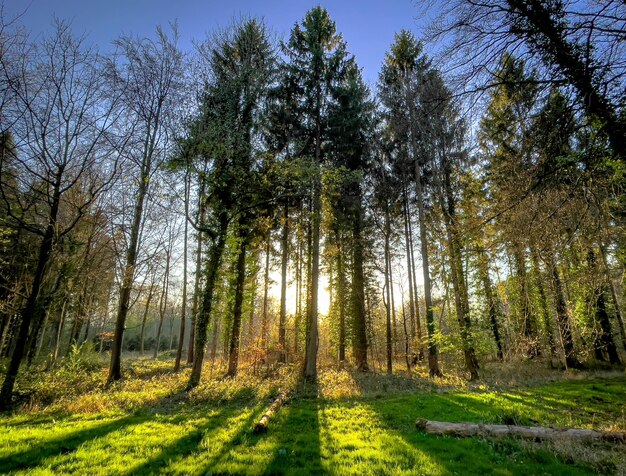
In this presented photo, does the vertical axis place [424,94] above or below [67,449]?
above

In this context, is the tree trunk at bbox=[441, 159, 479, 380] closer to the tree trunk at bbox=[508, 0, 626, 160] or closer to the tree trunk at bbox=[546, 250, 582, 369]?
the tree trunk at bbox=[546, 250, 582, 369]

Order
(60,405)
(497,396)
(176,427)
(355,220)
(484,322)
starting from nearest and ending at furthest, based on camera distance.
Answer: (176,427) < (60,405) < (497,396) < (484,322) < (355,220)

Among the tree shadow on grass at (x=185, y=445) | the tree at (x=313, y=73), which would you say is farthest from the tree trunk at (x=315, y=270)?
the tree shadow on grass at (x=185, y=445)

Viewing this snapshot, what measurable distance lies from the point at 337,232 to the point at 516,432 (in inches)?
562

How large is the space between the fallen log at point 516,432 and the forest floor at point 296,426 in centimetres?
27

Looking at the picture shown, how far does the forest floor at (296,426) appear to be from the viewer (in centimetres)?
445

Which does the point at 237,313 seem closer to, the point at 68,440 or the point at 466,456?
the point at 68,440

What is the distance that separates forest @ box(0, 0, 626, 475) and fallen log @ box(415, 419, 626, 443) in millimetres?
43

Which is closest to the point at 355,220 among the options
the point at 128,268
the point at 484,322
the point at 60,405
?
the point at 484,322

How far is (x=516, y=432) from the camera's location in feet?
18.5

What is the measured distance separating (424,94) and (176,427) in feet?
48.1

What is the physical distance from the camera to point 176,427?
Answer: 20.9 feet

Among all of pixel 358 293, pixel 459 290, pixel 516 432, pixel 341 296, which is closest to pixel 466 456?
pixel 516 432

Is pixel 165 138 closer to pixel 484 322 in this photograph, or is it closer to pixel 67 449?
pixel 67 449
